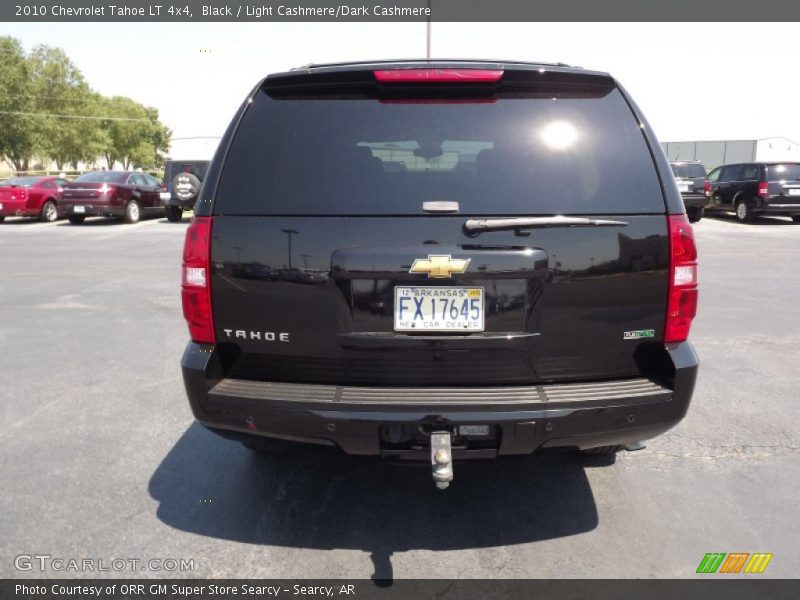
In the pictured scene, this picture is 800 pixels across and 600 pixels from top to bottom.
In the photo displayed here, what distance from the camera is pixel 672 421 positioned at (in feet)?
8.27

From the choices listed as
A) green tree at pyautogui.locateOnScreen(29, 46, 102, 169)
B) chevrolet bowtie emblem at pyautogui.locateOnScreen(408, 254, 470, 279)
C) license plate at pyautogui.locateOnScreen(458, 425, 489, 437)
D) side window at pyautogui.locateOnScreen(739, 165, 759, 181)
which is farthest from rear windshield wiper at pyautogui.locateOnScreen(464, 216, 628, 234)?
green tree at pyautogui.locateOnScreen(29, 46, 102, 169)

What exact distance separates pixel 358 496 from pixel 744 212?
62.3 feet

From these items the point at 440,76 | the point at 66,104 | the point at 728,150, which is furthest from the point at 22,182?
the point at 728,150

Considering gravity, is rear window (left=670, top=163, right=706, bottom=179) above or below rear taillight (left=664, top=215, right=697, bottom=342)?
above

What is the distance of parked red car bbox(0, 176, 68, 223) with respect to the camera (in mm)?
18766

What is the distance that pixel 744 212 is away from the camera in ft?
60.4

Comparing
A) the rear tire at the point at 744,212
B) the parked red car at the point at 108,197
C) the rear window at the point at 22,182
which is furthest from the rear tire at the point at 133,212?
the rear tire at the point at 744,212

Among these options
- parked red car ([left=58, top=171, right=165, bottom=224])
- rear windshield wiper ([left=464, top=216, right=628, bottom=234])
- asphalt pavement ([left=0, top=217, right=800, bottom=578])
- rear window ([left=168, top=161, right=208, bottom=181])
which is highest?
rear window ([left=168, top=161, right=208, bottom=181])

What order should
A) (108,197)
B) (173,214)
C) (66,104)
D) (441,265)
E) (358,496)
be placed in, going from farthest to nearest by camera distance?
1. (66,104)
2. (173,214)
3. (108,197)
4. (358,496)
5. (441,265)

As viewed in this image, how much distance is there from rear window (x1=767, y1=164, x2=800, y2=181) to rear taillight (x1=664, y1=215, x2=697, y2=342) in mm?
17999

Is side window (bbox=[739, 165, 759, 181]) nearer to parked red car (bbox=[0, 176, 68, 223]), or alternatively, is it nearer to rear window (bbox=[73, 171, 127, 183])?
rear window (bbox=[73, 171, 127, 183])

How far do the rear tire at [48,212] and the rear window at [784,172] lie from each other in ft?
71.9

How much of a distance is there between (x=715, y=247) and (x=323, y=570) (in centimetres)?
1286

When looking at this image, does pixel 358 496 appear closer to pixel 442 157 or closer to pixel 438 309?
pixel 438 309
